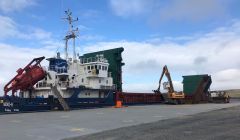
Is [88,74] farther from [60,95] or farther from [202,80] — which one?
[202,80]

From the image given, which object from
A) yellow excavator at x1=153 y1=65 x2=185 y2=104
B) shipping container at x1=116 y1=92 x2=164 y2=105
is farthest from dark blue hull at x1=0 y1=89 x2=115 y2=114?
yellow excavator at x1=153 y1=65 x2=185 y2=104

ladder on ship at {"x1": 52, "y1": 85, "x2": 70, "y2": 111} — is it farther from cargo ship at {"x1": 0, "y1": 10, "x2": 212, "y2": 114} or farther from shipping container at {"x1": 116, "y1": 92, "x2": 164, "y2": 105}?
shipping container at {"x1": 116, "y1": 92, "x2": 164, "y2": 105}

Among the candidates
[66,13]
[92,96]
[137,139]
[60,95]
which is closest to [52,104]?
[60,95]

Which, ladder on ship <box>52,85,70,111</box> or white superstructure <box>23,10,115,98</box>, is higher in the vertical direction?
white superstructure <box>23,10,115,98</box>

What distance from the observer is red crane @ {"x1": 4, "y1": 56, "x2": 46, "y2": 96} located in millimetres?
29406

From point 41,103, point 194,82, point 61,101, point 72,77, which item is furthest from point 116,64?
point 194,82

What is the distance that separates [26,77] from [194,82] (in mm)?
26590

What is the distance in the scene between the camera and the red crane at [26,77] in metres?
29.4

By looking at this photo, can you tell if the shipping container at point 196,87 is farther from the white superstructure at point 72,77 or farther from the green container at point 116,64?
the white superstructure at point 72,77

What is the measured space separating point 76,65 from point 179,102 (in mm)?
15340

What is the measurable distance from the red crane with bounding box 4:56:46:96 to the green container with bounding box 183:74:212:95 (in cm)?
2429

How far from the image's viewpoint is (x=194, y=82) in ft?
156

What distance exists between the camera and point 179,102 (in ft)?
139

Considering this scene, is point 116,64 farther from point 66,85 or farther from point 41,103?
point 41,103
